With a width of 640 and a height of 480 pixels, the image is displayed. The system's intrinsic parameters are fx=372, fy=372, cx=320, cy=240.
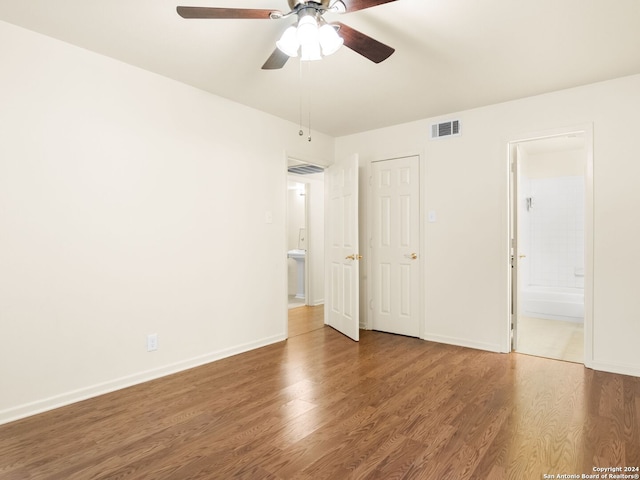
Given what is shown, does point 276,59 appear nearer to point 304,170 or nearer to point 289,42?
point 289,42

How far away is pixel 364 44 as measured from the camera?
6.56 feet

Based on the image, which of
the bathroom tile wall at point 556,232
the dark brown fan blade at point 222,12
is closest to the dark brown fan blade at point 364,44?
the dark brown fan blade at point 222,12

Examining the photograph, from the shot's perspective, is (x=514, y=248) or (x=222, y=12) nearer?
(x=222, y=12)

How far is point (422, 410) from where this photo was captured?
97.2 inches

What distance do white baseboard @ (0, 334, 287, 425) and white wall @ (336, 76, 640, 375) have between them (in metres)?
2.22

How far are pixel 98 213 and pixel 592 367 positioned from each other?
167 inches

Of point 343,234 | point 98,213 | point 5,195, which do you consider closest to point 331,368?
point 343,234

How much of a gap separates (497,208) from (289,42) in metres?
2.72

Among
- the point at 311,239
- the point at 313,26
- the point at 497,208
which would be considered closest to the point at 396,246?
the point at 497,208

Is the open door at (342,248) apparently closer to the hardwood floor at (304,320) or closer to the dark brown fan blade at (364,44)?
the hardwood floor at (304,320)

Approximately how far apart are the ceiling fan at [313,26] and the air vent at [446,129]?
2.20 meters

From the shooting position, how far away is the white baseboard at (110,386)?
2.36m

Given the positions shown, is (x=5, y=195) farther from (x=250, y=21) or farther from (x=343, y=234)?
(x=343, y=234)

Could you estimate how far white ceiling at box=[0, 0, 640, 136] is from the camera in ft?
7.16
